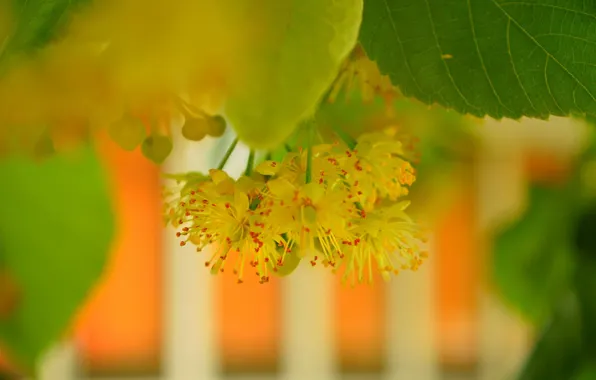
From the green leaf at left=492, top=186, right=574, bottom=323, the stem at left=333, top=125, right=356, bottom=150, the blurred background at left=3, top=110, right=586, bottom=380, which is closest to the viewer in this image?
the stem at left=333, top=125, right=356, bottom=150

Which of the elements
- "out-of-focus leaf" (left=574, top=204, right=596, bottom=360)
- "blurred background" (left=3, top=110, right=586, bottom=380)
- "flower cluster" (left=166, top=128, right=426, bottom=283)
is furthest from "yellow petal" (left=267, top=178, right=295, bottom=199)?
"blurred background" (left=3, top=110, right=586, bottom=380)

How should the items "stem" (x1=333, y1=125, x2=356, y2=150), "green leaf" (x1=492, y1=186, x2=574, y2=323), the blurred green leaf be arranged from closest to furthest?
"stem" (x1=333, y1=125, x2=356, y2=150) → the blurred green leaf → "green leaf" (x1=492, y1=186, x2=574, y2=323)

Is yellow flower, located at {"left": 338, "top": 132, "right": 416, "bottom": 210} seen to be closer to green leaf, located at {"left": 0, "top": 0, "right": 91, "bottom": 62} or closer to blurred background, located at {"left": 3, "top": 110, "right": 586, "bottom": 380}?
green leaf, located at {"left": 0, "top": 0, "right": 91, "bottom": 62}

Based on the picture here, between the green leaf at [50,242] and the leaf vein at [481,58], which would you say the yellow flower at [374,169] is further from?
the green leaf at [50,242]

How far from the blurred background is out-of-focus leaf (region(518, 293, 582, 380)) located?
5.43 ft

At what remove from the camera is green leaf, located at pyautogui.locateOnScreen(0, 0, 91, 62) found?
22 cm

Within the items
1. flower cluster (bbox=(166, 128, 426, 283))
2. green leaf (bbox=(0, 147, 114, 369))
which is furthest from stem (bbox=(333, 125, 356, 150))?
green leaf (bbox=(0, 147, 114, 369))

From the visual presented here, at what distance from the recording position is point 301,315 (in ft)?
7.43

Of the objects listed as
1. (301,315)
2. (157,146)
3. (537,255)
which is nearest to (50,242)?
(157,146)

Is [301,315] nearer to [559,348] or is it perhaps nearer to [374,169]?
[559,348]

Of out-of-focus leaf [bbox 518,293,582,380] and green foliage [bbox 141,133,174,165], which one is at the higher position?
green foliage [bbox 141,133,174,165]

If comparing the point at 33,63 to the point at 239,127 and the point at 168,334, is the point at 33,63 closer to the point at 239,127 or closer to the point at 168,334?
the point at 239,127

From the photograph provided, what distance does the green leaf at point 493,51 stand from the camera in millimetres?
250

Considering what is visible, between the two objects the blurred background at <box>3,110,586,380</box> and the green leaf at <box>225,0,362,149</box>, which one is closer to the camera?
the green leaf at <box>225,0,362,149</box>
